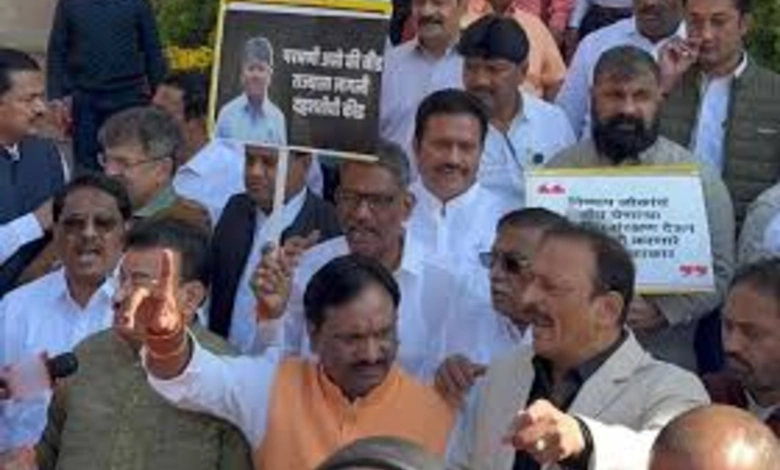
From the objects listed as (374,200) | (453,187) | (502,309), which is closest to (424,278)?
(374,200)

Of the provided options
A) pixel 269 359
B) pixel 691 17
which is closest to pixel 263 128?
pixel 269 359

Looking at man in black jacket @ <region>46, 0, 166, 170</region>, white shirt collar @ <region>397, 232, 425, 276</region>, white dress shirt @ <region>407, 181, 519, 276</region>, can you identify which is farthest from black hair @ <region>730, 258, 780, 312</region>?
man in black jacket @ <region>46, 0, 166, 170</region>

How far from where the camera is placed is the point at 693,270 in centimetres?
654

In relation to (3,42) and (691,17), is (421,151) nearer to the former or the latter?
(691,17)

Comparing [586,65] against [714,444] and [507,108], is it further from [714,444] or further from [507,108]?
[714,444]

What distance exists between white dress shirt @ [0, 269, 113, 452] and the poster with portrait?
738 mm

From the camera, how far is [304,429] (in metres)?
5.76

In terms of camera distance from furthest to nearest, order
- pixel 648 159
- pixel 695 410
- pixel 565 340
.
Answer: pixel 648 159
pixel 565 340
pixel 695 410

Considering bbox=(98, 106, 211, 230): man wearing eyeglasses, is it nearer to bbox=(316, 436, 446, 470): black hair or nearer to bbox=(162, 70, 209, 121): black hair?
bbox=(162, 70, 209, 121): black hair

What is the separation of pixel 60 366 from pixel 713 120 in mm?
2748

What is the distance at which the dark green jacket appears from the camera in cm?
735

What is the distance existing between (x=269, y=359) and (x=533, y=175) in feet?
3.89

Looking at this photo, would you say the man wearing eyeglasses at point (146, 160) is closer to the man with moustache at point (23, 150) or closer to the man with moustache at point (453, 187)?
the man with moustache at point (23, 150)

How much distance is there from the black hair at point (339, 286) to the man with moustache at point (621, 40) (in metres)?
2.58
